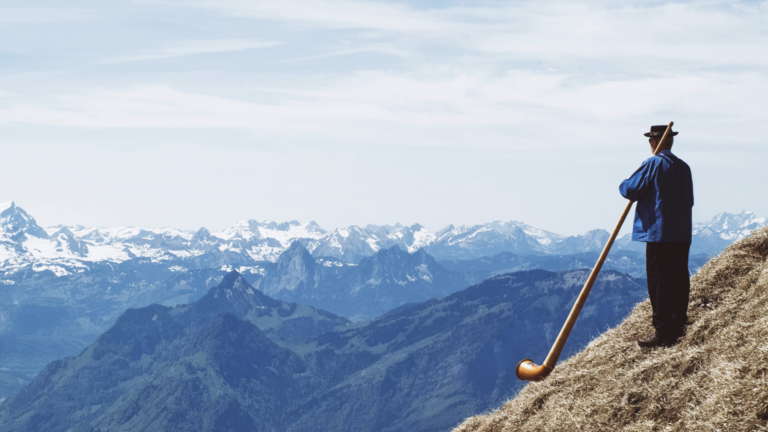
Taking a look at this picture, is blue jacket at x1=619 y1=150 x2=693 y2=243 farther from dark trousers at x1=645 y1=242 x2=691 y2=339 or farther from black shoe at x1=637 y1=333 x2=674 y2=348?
black shoe at x1=637 y1=333 x2=674 y2=348

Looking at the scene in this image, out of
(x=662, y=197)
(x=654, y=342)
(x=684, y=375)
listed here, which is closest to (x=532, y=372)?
(x=654, y=342)

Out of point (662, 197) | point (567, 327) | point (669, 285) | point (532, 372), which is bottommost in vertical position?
point (532, 372)

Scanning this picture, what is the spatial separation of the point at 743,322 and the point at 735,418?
4.04 meters

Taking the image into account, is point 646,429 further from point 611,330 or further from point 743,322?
point 611,330

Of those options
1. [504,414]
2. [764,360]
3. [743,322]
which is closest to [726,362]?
[764,360]

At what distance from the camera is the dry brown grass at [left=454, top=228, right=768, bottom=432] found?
12422 mm

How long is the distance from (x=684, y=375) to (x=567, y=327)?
366 centimetres

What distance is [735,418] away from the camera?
1166 cm

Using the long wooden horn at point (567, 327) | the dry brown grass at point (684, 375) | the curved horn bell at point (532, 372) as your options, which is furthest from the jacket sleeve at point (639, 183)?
the curved horn bell at point (532, 372)

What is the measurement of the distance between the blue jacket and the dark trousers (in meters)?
0.35

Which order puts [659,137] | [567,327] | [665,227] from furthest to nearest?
1. [567,327]
2. [659,137]
3. [665,227]

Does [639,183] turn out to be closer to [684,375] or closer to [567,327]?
[567,327]

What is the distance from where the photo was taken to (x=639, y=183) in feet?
52.0

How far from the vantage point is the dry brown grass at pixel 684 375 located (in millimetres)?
12422
